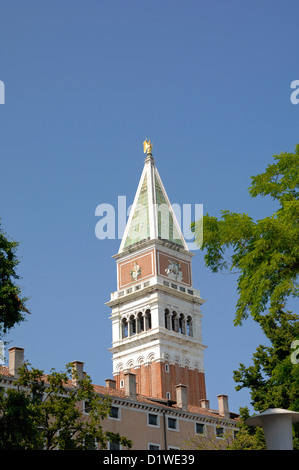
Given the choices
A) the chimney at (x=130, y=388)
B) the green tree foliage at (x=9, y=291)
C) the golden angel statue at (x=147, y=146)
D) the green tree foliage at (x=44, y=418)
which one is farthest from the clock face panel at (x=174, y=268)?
the green tree foliage at (x=9, y=291)

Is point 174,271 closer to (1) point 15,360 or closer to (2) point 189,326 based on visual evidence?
(2) point 189,326

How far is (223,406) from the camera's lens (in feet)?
208

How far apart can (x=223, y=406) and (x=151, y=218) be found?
35.4 metres

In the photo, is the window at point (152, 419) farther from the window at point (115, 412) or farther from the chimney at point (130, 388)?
the window at point (115, 412)

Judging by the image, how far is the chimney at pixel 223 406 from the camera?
206 ft

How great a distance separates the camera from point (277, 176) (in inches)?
939

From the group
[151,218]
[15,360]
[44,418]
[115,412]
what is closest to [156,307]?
[151,218]

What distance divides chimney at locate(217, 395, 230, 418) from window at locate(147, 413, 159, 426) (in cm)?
946

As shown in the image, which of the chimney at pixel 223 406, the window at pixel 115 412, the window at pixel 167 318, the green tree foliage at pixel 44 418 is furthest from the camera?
the window at pixel 167 318

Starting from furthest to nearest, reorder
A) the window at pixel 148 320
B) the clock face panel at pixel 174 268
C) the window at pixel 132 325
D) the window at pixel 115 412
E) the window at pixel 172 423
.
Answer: the clock face panel at pixel 174 268 → the window at pixel 132 325 → the window at pixel 148 320 → the window at pixel 172 423 → the window at pixel 115 412

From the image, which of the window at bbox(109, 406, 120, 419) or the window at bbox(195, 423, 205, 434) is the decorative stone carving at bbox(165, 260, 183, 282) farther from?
the window at bbox(109, 406, 120, 419)

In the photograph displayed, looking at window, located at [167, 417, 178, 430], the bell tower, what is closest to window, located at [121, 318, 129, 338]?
the bell tower

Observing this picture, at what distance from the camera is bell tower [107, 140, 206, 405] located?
86875 mm
